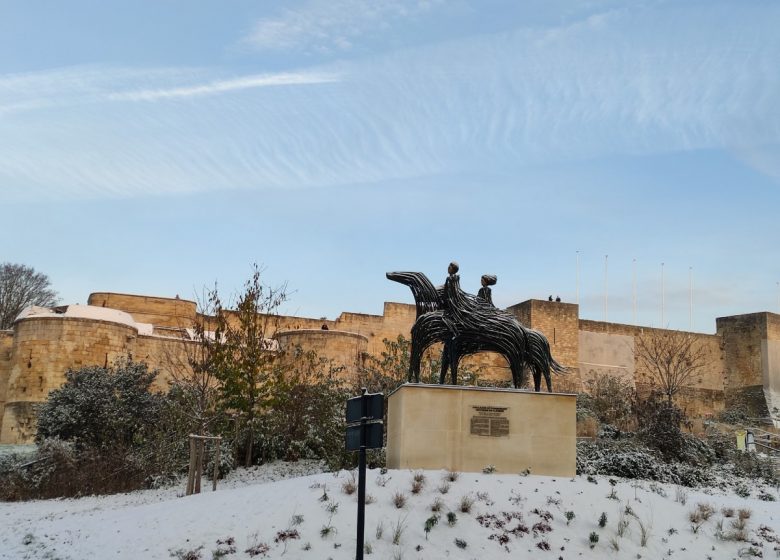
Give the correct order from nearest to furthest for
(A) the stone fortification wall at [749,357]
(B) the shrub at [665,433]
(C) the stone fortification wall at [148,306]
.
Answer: (B) the shrub at [665,433]
(C) the stone fortification wall at [148,306]
(A) the stone fortification wall at [749,357]

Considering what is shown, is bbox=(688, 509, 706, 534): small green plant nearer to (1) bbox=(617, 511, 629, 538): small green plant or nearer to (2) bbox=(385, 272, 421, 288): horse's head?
(1) bbox=(617, 511, 629, 538): small green plant

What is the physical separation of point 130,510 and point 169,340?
2070 centimetres

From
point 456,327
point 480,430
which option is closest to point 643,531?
point 480,430

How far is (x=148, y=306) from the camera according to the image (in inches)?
1693

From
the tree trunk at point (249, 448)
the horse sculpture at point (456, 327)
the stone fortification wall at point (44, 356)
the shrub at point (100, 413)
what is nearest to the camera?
the horse sculpture at point (456, 327)

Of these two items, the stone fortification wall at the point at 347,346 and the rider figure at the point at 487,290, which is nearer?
the rider figure at the point at 487,290

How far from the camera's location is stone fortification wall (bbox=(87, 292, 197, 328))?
42.8 metres

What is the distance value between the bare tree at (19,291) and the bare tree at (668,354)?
112 ft

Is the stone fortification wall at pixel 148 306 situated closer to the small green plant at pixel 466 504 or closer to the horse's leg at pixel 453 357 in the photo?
the horse's leg at pixel 453 357

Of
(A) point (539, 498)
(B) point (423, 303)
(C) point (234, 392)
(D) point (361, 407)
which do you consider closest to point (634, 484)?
(A) point (539, 498)

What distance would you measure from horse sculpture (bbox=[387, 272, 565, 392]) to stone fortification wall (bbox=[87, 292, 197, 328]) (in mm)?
28152

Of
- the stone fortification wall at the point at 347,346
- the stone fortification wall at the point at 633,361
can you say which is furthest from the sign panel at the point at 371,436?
the stone fortification wall at the point at 633,361

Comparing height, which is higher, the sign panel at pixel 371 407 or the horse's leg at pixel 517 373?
the horse's leg at pixel 517 373

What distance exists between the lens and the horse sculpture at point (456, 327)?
1625 centimetres
